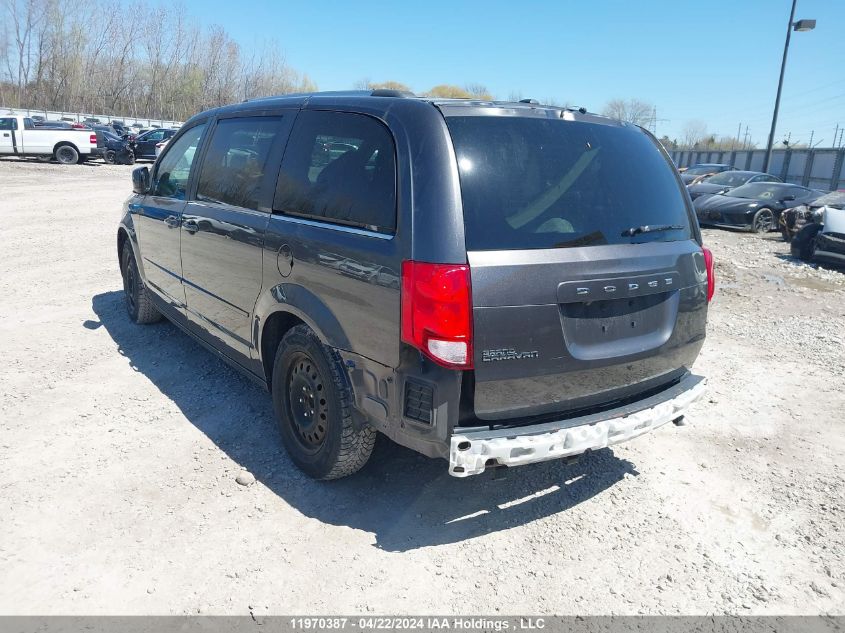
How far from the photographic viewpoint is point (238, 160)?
401 centimetres

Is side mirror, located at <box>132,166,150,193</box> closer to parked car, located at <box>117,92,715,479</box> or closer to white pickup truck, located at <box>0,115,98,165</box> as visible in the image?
parked car, located at <box>117,92,715,479</box>

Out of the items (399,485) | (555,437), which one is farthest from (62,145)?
(555,437)

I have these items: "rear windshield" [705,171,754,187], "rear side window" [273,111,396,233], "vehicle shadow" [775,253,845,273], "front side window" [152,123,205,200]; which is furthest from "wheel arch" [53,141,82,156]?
"rear side window" [273,111,396,233]

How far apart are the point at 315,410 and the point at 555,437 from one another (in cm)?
131

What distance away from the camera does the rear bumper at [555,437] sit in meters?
2.60

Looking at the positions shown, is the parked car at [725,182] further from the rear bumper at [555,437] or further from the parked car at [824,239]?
the rear bumper at [555,437]

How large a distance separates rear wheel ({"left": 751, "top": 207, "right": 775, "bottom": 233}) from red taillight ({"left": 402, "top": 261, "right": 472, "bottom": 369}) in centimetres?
1498

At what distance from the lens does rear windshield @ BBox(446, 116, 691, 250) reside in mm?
2676

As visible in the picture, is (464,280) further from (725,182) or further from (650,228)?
(725,182)

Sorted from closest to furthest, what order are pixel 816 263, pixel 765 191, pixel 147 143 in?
pixel 816 263
pixel 765 191
pixel 147 143

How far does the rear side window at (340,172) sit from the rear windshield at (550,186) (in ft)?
1.26

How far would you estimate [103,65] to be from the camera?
228ft

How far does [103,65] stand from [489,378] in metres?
81.0

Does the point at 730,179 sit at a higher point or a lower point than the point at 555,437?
higher
